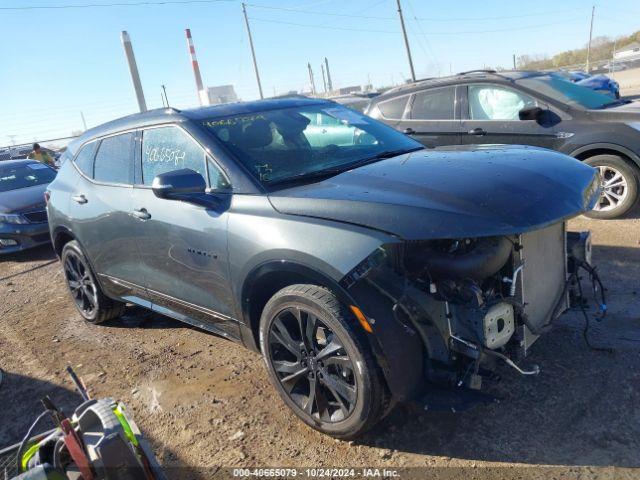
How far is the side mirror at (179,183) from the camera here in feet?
9.74

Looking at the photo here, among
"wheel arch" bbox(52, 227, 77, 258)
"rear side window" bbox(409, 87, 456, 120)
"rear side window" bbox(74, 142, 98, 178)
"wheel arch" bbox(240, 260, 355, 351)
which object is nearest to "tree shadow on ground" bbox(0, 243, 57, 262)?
"wheel arch" bbox(52, 227, 77, 258)

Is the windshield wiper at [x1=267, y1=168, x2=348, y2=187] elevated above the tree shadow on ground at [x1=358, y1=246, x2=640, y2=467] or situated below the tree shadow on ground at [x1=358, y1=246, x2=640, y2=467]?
above

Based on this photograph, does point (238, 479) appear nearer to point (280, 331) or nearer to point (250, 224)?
point (280, 331)

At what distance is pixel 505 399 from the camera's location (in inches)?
117

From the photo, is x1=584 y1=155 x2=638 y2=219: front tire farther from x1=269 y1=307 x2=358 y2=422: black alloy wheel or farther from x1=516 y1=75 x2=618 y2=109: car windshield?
x1=269 y1=307 x2=358 y2=422: black alloy wheel

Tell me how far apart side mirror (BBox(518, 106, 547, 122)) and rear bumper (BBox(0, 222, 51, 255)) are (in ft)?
23.7

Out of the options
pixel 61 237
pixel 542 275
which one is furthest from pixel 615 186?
pixel 61 237

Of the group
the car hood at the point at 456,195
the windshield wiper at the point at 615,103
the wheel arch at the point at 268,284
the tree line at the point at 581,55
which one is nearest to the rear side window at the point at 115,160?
the wheel arch at the point at 268,284

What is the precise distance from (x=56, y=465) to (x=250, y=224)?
144 centimetres

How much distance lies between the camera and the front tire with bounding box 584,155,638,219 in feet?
18.5

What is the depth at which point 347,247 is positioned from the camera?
2.46 metres

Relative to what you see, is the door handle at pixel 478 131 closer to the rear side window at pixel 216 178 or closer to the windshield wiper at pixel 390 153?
the windshield wiper at pixel 390 153

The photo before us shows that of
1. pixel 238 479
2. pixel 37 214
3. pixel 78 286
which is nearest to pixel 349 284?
pixel 238 479

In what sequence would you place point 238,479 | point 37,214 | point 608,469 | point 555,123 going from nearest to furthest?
point 608,469 → point 238,479 → point 555,123 → point 37,214
